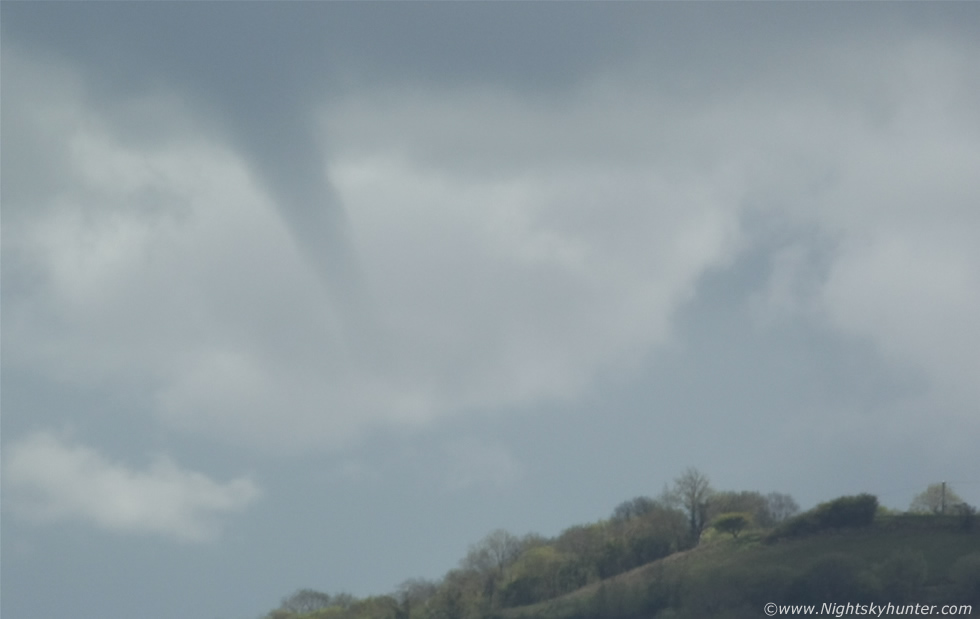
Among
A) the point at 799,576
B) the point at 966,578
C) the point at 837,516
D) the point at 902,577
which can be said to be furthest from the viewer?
the point at 837,516

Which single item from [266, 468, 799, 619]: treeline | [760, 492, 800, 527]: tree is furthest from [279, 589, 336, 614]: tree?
[760, 492, 800, 527]: tree

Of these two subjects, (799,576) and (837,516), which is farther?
(837,516)

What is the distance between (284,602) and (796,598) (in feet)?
280

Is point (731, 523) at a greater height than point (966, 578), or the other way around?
point (731, 523)

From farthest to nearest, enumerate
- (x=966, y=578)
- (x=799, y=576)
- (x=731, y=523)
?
(x=731, y=523)
(x=799, y=576)
(x=966, y=578)

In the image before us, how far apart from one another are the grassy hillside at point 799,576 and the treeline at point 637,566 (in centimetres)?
13

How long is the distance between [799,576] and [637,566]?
3082cm

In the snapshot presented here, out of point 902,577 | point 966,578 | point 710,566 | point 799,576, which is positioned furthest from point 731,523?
point 966,578

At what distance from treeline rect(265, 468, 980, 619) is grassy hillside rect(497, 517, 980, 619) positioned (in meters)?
0.13

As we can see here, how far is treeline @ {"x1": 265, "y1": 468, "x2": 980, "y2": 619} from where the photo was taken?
70.8 metres

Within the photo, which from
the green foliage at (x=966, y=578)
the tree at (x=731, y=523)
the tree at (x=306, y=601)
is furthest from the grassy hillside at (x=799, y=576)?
the tree at (x=306, y=601)

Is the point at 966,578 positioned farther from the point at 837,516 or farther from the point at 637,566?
the point at 637,566

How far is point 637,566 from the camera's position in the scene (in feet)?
327

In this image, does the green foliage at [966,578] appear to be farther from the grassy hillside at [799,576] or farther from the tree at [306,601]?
the tree at [306,601]
